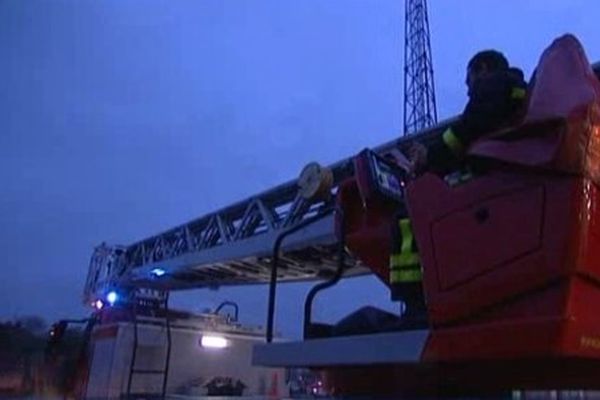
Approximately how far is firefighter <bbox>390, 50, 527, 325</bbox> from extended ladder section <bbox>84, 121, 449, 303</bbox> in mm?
4170

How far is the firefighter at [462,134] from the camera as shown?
2.44 metres

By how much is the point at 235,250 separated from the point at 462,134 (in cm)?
832

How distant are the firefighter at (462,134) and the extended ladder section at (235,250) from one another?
13.7 ft

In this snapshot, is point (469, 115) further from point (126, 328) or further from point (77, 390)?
point (77, 390)

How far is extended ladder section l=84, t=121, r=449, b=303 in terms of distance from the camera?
846 centimetres


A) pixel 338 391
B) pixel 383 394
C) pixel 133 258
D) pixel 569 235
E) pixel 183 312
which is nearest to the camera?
pixel 569 235

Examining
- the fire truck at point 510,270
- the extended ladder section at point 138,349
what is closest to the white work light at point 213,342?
the extended ladder section at point 138,349

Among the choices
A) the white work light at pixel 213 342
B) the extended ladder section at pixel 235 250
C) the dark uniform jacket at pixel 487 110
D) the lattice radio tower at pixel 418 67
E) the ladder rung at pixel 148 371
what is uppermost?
the lattice radio tower at pixel 418 67

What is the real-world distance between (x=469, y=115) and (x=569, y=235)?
67 cm

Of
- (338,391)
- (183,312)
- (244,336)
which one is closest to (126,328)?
(183,312)

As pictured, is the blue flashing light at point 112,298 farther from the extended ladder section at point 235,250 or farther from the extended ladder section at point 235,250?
the extended ladder section at point 235,250

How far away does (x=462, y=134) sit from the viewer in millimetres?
2574

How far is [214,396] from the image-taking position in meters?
6.80

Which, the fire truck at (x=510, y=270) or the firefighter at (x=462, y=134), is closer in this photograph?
the fire truck at (x=510, y=270)
